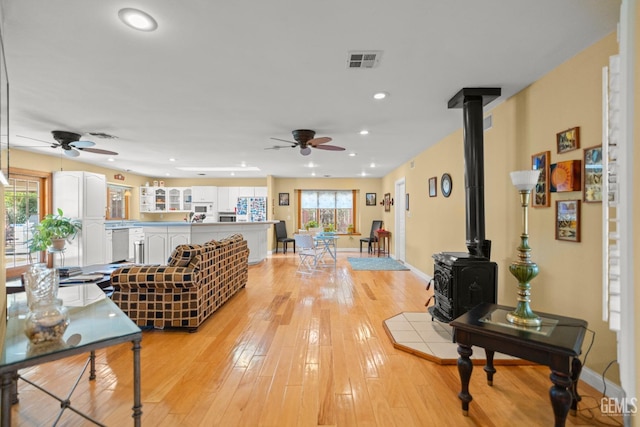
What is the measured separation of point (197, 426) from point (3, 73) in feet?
6.60

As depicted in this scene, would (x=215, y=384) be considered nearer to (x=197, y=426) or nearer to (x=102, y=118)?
(x=197, y=426)

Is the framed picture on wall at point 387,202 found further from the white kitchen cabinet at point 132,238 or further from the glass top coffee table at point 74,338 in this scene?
the glass top coffee table at point 74,338

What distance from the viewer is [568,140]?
215 centimetres

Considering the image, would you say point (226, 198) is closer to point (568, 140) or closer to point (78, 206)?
point (78, 206)

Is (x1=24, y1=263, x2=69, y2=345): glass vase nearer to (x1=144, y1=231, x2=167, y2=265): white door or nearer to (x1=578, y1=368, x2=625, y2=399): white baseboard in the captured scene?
(x1=578, y1=368, x2=625, y2=399): white baseboard

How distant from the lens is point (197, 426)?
163 cm

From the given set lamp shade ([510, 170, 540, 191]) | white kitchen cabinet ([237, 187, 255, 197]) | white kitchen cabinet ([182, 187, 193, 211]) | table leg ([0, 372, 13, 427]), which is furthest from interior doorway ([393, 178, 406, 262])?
table leg ([0, 372, 13, 427])

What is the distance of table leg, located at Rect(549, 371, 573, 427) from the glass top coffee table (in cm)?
194

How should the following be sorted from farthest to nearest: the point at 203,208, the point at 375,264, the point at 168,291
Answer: the point at 203,208, the point at 375,264, the point at 168,291

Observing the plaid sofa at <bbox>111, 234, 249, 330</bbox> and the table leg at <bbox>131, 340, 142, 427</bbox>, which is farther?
the plaid sofa at <bbox>111, 234, 249, 330</bbox>

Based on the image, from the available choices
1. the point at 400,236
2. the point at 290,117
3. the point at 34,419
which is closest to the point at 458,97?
the point at 290,117

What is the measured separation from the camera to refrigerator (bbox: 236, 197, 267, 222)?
29.4 ft

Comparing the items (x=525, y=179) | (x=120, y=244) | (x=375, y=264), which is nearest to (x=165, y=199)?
(x=120, y=244)

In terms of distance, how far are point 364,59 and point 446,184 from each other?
2.74 m
